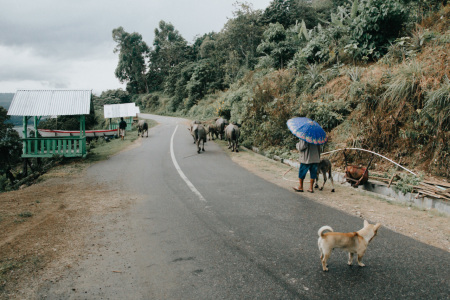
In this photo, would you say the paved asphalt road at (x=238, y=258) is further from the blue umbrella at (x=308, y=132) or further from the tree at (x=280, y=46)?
the tree at (x=280, y=46)

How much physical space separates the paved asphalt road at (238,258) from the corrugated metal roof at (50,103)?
8.56 meters

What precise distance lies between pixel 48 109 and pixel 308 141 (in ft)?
38.5

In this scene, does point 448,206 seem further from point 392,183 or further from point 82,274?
point 82,274

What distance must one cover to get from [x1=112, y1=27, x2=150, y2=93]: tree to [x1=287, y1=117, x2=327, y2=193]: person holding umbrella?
6618cm

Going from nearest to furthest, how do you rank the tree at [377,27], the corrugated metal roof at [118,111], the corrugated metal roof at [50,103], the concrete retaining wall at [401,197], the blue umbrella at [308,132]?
the concrete retaining wall at [401,197] → the blue umbrella at [308,132] → the corrugated metal roof at [50,103] → the tree at [377,27] → the corrugated metal roof at [118,111]

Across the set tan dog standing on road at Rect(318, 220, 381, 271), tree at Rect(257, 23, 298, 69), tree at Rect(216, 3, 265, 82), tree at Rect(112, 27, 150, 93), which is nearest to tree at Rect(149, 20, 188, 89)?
tree at Rect(112, 27, 150, 93)

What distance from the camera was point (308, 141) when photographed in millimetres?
7430

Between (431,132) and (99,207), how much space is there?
8.78m

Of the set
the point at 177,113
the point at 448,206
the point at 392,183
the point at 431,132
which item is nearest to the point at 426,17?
the point at 431,132

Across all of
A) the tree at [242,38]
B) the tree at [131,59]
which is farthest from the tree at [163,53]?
the tree at [242,38]

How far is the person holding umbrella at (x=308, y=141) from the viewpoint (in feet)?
24.6

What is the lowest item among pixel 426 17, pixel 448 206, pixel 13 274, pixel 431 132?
pixel 13 274

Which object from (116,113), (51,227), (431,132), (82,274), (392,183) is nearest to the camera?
(82,274)

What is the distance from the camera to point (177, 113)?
5128cm
